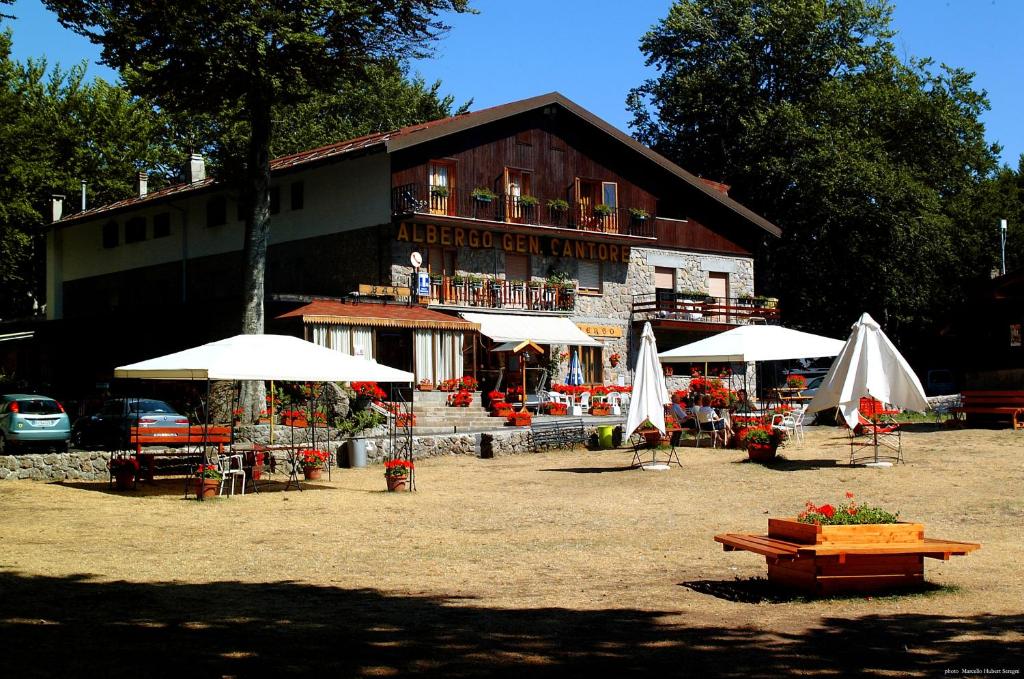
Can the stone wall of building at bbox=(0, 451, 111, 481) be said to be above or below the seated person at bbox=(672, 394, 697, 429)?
below

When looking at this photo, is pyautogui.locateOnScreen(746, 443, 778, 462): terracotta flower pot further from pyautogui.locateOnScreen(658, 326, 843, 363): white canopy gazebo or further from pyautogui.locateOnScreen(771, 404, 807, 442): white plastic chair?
pyautogui.locateOnScreen(658, 326, 843, 363): white canopy gazebo

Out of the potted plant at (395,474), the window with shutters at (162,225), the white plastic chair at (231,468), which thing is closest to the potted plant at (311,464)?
the white plastic chair at (231,468)

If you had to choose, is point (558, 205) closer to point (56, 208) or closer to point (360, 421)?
point (360, 421)

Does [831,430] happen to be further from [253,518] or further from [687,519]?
[253,518]

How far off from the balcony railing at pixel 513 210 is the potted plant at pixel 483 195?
4cm

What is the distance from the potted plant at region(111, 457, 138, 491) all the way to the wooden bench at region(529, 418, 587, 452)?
9088 mm

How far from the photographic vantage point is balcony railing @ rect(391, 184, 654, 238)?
35.4 metres

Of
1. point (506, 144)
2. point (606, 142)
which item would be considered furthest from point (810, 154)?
point (506, 144)

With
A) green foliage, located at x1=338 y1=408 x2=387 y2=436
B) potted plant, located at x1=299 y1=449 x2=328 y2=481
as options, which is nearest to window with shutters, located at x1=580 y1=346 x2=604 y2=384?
green foliage, located at x1=338 y1=408 x2=387 y2=436

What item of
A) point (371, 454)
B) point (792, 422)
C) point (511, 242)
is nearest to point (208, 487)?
point (371, 454)

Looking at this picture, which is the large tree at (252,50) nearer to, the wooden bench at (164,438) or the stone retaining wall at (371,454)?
the stone retaining wall at (371,454)

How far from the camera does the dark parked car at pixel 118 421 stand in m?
23.6

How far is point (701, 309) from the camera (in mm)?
41688

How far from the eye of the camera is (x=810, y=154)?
4803 cm
